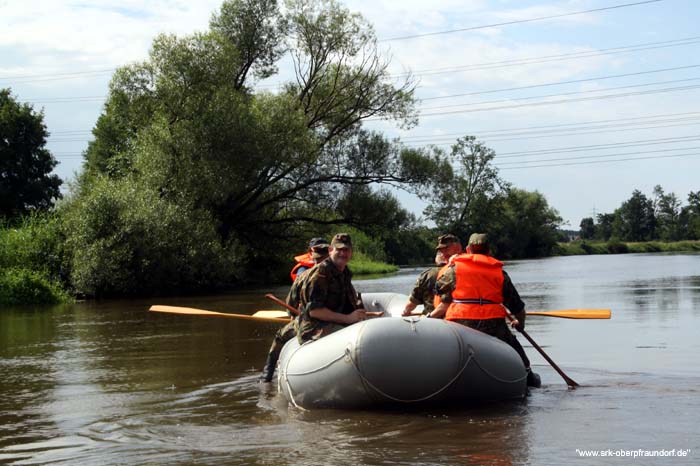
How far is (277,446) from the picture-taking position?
643 centimetres

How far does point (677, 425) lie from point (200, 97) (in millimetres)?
23404

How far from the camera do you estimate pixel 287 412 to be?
25.4 ft

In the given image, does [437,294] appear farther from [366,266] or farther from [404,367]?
[366,266]

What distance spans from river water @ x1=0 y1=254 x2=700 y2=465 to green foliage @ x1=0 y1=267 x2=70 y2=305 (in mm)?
8575

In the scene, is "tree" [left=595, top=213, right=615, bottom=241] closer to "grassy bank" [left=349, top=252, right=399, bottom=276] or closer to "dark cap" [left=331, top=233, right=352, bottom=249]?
"grassy bank" [left=349, top=252, right=399, bottom=276]

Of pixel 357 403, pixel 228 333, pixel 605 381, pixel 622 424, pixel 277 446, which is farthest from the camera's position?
pixel 228 333

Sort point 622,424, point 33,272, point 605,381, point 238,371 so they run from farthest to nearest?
point 33,272 → point 238,371 → point 605,381 → point 622,424

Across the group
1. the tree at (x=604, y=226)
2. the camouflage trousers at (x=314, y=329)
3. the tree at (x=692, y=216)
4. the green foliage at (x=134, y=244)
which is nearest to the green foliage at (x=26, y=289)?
the green foliage at (x=134, y=244)

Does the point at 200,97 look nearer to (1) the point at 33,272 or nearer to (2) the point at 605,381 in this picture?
(1) the point at 33,272

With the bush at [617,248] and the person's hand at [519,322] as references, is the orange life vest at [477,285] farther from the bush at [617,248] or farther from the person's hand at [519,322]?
the bush at [617,248]

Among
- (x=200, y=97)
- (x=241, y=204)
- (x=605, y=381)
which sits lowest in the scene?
(x=605, y=381)

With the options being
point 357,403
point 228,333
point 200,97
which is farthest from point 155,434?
point 200,97

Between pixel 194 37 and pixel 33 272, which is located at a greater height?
pixel 194 37

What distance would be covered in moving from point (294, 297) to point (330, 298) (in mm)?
662
